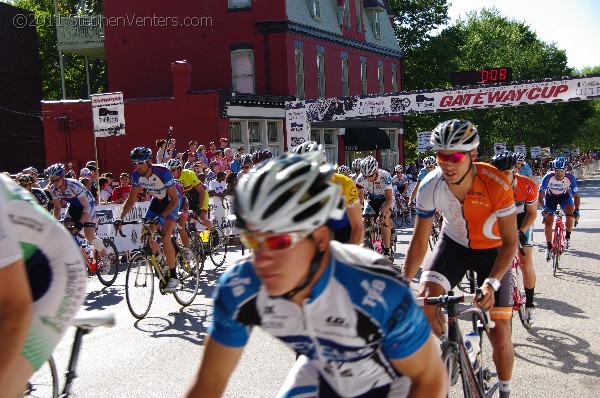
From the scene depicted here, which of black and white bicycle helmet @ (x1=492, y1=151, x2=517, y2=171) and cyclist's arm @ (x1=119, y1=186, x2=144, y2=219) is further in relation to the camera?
cyclist's arm @ (x1=119, y1=186, x2=144, y2=219)

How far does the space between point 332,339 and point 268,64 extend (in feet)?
94.7

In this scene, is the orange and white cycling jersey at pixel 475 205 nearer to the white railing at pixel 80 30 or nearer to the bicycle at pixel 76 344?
the bicycle at pixel 76 344

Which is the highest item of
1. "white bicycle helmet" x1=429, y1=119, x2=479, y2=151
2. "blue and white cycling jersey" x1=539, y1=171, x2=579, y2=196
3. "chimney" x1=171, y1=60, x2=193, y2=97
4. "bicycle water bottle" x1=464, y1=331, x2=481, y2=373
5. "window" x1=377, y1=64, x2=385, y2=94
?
"window" x1=377, y1=64, x2=385, y2=94

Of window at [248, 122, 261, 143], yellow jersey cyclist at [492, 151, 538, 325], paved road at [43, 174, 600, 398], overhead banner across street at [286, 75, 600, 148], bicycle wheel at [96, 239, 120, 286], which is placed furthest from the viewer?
window at [248, 122, 261, 143]

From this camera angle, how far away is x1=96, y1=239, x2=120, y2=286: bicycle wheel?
1234cm

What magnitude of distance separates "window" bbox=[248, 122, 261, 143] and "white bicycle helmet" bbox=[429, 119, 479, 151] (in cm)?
2443

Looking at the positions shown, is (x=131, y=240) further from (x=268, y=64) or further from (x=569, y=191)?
(x=268, y=64)

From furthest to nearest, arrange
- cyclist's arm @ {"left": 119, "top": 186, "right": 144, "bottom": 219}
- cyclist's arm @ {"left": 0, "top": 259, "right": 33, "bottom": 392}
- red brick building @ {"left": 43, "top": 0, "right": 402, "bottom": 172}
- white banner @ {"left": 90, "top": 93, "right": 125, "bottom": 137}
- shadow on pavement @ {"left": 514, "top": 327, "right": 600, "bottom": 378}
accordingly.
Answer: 1. red brick building @ {"left": 43, "top": 0, "right": 402, "bottom": 172}
2. white banner @ {"left": 90, "top": 93, "right": 125, "bottom": 137}
3. cyclist's arm @ {"left": 119, "top": 186, "right": 144, "bottom": 219}
4. shadow on pavement @ {"left": 514, "top": 327, "right": 600, "bottom": 378}
5. cyclist's arm @ {"left": 0, "top": 259, "right": 33, "bottom": 392}

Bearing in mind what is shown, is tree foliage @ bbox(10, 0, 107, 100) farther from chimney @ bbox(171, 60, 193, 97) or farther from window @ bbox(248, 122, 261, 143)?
chimney @ bbox(171, 60, 193, 97)

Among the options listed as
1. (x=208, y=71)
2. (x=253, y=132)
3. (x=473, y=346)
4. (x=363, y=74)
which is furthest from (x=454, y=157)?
(x=363, y=74)

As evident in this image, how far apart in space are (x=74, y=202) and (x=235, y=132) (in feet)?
53.6

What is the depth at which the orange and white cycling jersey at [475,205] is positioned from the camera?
199 inches

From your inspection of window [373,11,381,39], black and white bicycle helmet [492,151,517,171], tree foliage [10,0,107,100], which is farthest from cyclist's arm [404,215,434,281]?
tree foliage [10,0,107,100]

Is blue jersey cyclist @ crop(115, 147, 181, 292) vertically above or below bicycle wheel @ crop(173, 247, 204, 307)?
above
